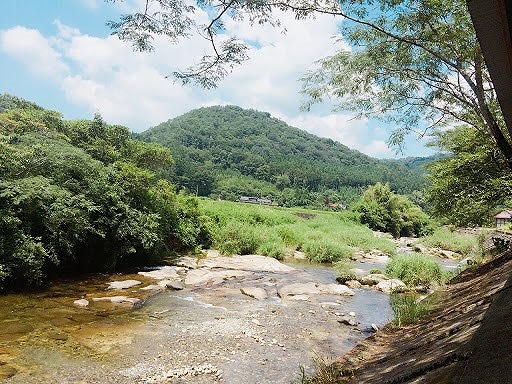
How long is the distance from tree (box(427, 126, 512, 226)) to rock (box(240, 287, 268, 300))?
249 inches

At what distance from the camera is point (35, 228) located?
471 inches

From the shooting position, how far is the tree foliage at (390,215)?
4834cm

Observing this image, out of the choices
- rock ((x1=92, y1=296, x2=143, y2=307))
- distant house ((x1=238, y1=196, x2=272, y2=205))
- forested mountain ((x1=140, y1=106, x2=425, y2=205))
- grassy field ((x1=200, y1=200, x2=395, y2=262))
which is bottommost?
Answer: rock ((x1=92, y1=296, x2=143, y2=307))

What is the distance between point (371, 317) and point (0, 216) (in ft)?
34.6

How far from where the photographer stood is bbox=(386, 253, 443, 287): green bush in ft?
46.1

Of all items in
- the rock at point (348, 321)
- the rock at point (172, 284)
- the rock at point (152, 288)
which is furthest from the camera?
the rock at point (172, 284)

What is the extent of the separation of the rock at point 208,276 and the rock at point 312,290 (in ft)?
8.38

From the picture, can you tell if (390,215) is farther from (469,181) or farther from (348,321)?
(348,321)

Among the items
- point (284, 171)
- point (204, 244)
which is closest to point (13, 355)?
point (204, 244)

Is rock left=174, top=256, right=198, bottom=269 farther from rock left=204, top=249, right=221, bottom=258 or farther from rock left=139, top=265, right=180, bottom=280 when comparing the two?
rock left=204, top=249, right=221, bottom=258

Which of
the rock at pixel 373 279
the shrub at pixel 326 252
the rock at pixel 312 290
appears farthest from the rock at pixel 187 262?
the rock at pixel 373 279

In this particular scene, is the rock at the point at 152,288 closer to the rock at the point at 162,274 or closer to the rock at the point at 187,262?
the rock at the point at 162,274

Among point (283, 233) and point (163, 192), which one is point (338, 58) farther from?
point (283, 233)

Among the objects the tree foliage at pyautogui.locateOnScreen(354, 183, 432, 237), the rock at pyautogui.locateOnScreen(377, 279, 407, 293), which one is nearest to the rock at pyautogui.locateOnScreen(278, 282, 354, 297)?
the rock at pyautogui.locateOnScreen(377, 279, 407, 293)
